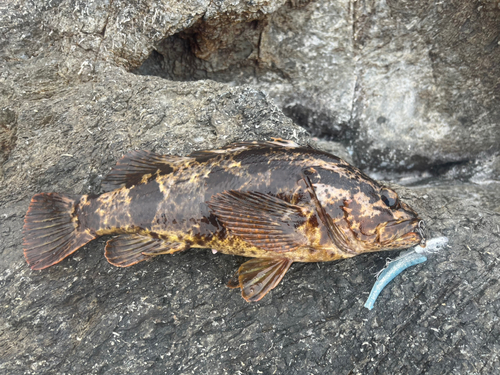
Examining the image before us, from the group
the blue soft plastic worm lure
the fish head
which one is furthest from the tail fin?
the blue soft plastic worm lure

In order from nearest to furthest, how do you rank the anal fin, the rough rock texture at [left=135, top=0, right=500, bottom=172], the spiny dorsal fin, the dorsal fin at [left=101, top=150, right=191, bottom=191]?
the spiny dorsal fin, the anal fin, the dorsal fin at [left=101, top=150, right=191, bottom=191], the rough rock texture at [left=135, top=0, right=500, bottom=172]

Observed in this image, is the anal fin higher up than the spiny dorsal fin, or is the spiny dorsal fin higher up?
the spiny dorsal fin

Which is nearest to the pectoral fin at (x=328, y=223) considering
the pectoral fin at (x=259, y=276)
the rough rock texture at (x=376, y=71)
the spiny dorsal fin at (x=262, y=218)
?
the spiny dorsal fin at (x=262, y=218)

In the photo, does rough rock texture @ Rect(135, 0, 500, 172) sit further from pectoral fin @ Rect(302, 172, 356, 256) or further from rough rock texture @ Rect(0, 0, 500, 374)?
pectoral fin @ Rect(302, 172, 356, 256)

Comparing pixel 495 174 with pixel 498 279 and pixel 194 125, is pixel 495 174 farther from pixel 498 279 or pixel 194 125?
pixel 194 125

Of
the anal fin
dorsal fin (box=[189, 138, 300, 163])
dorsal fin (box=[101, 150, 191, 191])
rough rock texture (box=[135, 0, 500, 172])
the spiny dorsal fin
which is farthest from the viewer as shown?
rough rock texture (box=[135, 0, 500, 172])

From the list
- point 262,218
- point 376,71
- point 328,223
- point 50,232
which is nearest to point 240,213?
Result: point 262,218
